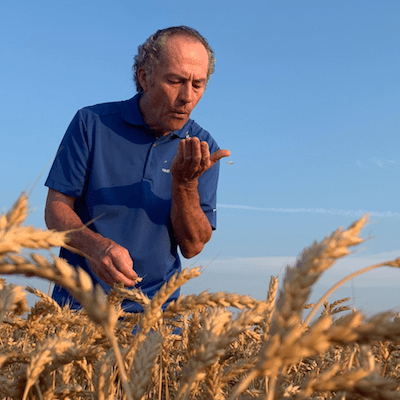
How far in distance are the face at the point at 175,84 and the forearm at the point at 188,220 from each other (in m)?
0.82

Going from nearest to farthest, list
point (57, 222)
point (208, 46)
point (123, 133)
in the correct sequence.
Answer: point (57, 222), point (123, 133), point (208, 46)

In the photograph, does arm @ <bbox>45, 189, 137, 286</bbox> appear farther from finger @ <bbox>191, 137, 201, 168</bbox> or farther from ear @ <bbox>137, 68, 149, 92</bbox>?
ear @ <bbox>137, 68, 149, 92</bbox>

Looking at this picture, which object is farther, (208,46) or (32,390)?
(208,46)

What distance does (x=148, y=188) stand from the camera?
4.09m

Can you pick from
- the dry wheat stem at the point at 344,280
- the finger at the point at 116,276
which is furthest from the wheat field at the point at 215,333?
the finger at the point at 116,276

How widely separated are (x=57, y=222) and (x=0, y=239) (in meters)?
2.99

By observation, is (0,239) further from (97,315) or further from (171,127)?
(171,127)

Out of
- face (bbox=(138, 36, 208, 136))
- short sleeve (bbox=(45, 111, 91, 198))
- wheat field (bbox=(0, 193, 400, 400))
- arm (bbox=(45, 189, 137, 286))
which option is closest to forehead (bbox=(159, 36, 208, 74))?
face (bbox=(138, 36, 208, 136))

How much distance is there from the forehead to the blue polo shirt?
60cm

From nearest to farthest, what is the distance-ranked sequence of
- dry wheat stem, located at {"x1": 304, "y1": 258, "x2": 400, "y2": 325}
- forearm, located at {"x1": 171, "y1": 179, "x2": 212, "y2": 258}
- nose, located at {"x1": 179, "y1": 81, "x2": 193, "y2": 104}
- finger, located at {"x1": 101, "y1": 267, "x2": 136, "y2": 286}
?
dry wheat stem, located at {"x1": 304, "y1": 258, "x2": 400, "y2": 325} → finger, located at {"x1": 101, "y1": 267, "x2": 136, "y2": 286} → forearm, located at {"x1": 171, "y1": 179, "x2": 212, "y2": 258} → nose, located at {"x1": 179, "y1": 81, "x2": 193, "y2": 104}

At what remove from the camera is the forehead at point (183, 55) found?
4.08 m

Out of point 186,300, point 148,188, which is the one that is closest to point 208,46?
point 148,188

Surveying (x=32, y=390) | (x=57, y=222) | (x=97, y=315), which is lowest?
(x=57, y=222)

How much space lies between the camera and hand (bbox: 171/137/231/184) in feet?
10.3
